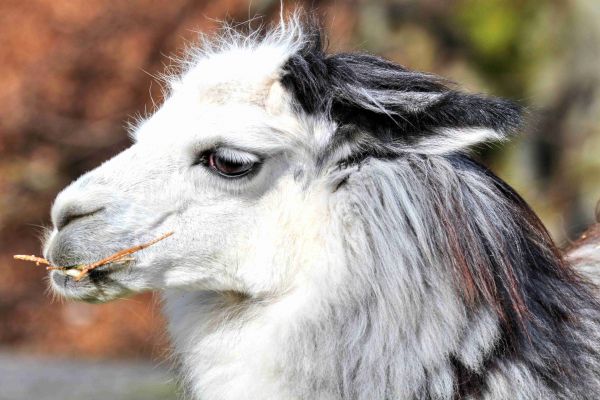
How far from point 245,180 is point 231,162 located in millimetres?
74

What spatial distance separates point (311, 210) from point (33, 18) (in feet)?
34.6

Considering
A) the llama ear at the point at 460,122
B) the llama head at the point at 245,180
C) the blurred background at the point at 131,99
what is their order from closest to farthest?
1. the llama ear at the point at 460,122
2. the llama head at the point at 245,180
3. the blurred background at the point at 131,99

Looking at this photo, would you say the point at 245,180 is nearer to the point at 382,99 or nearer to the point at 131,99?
the point at 382,99

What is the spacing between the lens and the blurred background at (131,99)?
8.91m

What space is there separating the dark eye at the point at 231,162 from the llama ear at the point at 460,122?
0.51m

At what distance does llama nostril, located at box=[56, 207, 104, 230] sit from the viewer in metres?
3.22

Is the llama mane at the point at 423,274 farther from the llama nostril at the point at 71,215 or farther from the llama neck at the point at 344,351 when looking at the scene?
the llama nostril at the point at 71,215

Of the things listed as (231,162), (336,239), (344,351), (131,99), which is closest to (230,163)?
(231,162)

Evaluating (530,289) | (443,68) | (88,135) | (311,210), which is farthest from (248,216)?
(88,135)

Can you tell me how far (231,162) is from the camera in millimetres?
3193

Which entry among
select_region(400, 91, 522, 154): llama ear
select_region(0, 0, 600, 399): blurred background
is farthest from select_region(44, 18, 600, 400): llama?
select_region(0, 0, 600, 399): blurred background

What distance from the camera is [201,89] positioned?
334cm

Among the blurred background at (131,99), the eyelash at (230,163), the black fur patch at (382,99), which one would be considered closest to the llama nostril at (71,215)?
the eyelash at (230,163)

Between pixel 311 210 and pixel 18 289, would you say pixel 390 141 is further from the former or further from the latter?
pixel 18 289
